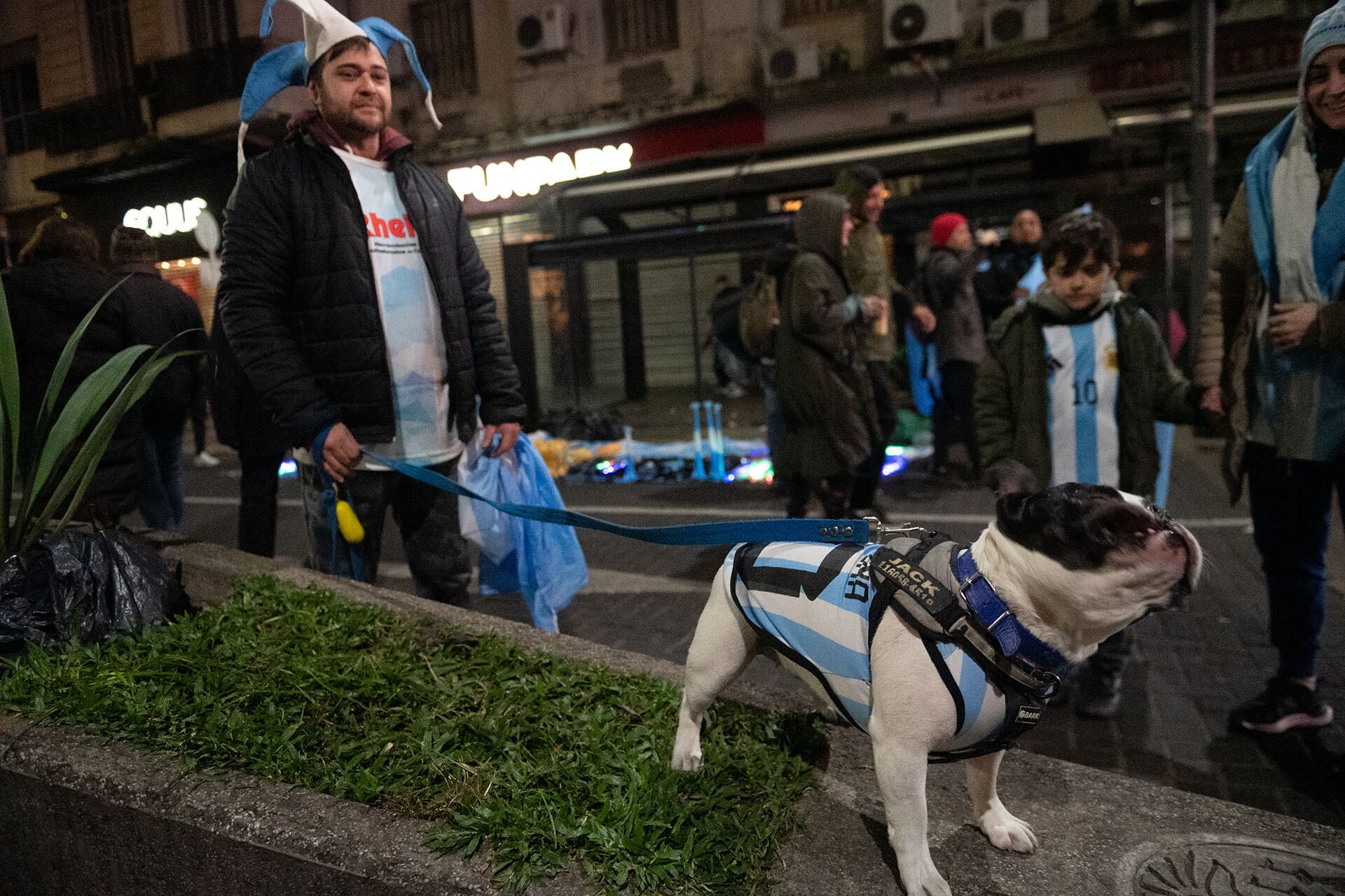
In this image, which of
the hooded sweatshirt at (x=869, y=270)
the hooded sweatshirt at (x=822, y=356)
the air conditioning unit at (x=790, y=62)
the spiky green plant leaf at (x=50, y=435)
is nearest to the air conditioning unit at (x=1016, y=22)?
the air conditioning unit at (x=790, y=62)

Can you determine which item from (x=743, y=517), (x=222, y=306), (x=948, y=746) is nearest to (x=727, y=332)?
(x=743, y=517)

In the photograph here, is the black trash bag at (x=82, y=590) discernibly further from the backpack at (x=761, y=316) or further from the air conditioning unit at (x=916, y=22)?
the air conditioning unit at (x=916, y=22)

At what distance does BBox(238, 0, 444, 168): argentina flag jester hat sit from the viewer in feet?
8.62

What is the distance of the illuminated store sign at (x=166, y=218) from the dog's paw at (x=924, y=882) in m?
4.09

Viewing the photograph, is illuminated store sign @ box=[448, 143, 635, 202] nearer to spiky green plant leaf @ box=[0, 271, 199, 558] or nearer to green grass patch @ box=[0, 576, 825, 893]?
spiky green plant leaf @ box=[0, 271, 199, 558]

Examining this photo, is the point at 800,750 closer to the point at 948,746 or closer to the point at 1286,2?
the point at 948,746

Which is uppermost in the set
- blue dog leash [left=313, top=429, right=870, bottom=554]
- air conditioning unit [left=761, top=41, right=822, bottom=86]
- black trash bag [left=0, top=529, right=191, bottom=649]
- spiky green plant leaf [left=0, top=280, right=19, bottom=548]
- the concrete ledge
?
air conditioning unit [left=761, top=41, right=822, bottom=86]

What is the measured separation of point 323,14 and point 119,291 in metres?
2.47

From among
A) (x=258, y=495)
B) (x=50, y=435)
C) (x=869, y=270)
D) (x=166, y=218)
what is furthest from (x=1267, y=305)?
(x=166, y=218)

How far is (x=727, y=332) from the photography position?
6.38 metres

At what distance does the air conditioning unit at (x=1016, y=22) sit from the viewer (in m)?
11.6

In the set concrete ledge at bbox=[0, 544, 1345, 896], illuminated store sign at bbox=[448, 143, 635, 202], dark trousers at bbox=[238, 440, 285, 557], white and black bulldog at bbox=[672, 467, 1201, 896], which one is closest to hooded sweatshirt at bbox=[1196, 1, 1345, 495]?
concrete ledge at bbox=[0, 544, 1345, 896]

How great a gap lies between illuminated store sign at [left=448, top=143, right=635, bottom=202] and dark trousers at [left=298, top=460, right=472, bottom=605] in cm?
904

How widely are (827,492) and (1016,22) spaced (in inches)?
375
